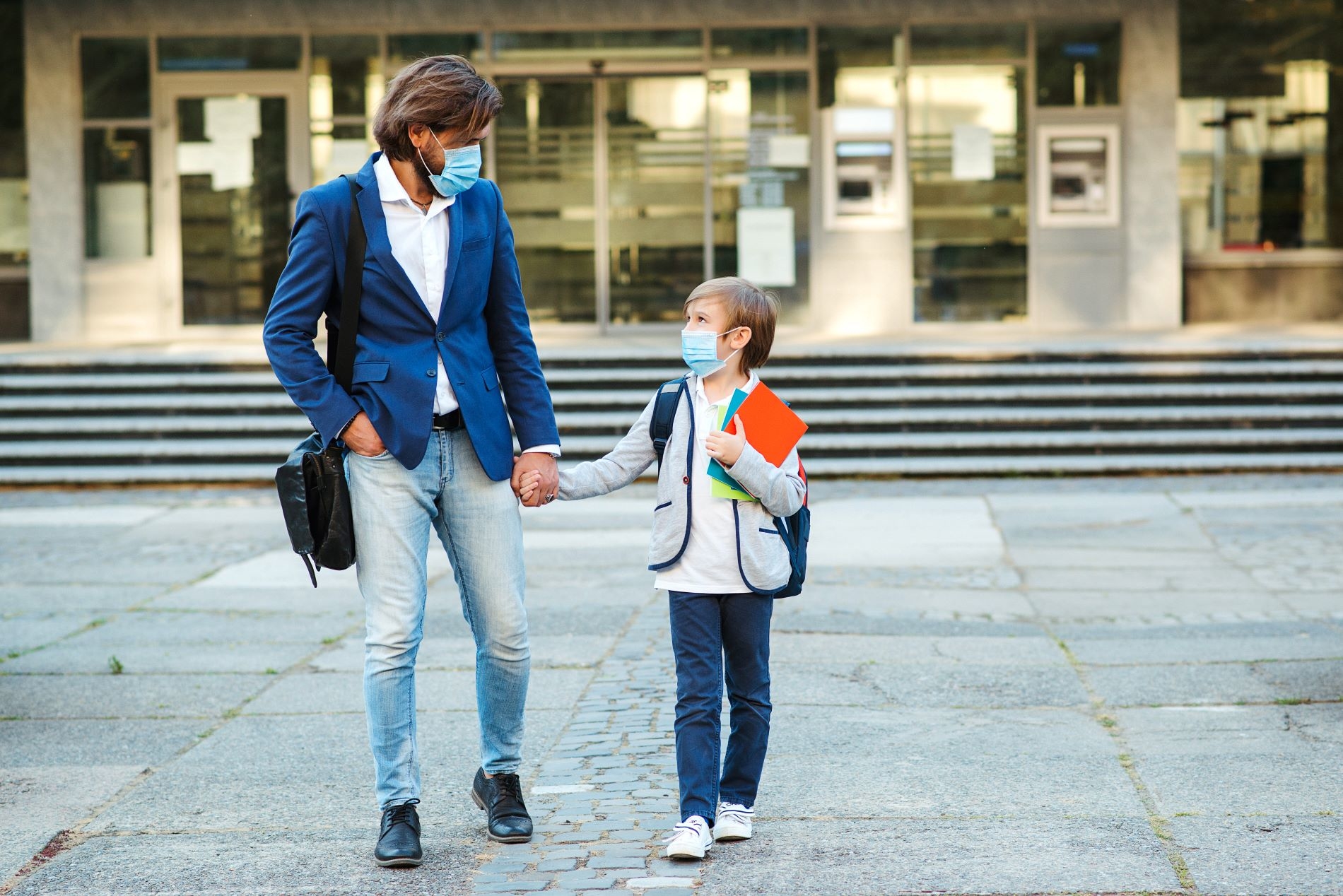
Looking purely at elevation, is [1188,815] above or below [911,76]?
below

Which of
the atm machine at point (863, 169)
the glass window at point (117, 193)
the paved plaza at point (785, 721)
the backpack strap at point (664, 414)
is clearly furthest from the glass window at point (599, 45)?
the backpack strap at point (664, 414)

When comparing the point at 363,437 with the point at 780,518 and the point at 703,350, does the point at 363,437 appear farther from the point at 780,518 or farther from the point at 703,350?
the point at 780,518

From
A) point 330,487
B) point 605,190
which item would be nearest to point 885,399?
point 605,190

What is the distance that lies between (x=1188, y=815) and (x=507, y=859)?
69.7 inches

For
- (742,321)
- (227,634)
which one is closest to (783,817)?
(742,321)

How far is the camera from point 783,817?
4.08 meters

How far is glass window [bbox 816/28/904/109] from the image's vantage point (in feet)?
52.2

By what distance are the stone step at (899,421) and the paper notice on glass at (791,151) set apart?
4.19 metres

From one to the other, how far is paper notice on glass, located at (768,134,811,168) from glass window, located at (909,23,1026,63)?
1.41 metres

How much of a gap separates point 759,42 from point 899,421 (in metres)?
5.50

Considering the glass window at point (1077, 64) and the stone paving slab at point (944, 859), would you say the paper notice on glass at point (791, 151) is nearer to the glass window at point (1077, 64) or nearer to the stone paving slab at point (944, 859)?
the glass window at point (1077, 64)

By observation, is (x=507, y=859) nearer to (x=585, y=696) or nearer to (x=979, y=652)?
(x=585, y=696)

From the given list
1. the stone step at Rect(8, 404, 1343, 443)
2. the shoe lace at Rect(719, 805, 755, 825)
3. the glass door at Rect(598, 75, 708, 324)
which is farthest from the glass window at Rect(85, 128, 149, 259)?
the shoe lace at Rect(719, 805, 755, 825)

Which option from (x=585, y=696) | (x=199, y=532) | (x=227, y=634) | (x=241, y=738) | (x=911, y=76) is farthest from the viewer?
(x=911, y=76)
